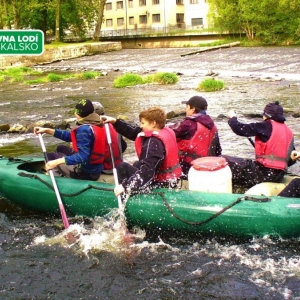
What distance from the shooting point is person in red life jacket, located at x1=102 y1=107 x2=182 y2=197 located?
5.00 metres

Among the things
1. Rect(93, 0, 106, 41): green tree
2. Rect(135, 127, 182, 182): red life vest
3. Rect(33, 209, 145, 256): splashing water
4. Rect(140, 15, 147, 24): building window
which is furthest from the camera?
Rect(140, 15, 147, 24): building window

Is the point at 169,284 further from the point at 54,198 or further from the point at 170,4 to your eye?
the point at 170,4

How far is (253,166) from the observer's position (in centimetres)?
558

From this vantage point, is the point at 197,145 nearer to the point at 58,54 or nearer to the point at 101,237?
the point at 101,237

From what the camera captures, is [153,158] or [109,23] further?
[109,23]

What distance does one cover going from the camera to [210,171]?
5.07 metres

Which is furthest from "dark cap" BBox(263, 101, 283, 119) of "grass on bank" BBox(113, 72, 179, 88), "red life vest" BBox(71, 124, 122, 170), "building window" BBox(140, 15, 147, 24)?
"building window" BBox(140, 15, 147, 24)

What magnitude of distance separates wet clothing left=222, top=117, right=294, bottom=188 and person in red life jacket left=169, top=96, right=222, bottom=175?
0.28m

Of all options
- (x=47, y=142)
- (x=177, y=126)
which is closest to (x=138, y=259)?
(x=177, y=126)

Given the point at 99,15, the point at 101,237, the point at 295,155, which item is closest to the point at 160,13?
the point at 99,15

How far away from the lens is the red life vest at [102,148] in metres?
5.56

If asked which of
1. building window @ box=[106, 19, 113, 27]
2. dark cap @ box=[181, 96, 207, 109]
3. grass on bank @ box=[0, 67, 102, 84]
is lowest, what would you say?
grass on bank @ box=[0, 67, 102, 84]

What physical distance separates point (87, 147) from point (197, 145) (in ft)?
4.05

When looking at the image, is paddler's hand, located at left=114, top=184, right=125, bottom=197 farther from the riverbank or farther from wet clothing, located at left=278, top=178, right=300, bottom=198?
the riverbank
